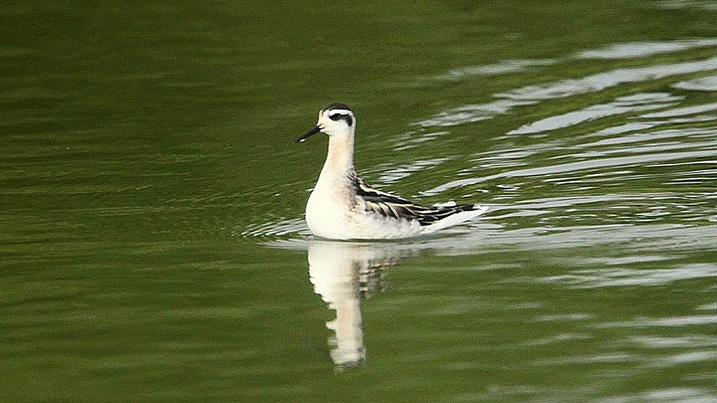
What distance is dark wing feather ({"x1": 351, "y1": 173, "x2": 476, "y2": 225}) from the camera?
1380 cm

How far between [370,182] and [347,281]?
4538 mm

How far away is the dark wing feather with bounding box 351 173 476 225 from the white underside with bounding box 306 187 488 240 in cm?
4

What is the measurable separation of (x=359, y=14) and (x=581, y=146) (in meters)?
8.97

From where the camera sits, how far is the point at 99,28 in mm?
25516

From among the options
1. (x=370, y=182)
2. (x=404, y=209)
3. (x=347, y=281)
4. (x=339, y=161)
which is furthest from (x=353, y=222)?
(x=370, y=182)

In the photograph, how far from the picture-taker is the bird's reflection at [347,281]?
10.5 meters

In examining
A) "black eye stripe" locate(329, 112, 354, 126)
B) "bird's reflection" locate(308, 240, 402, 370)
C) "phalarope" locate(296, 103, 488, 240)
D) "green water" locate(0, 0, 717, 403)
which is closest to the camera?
"green water" locate(0, 0, 717, 403)

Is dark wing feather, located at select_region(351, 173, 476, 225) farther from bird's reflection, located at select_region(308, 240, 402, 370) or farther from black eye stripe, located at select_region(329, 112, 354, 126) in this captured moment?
black eye stripe, located at select_region(329, 112, 354, 126)

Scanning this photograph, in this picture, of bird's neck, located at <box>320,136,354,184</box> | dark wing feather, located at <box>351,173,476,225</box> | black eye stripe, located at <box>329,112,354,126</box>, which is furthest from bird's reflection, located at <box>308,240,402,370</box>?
black eye stripe, located at <box>329,112,354,126</box>

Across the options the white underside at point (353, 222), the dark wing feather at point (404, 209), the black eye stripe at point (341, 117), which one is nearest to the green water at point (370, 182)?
the white underside at point (353, 222)

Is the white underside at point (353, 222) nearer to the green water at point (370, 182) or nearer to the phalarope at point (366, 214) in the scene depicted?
the phalarope at point (366, 214)

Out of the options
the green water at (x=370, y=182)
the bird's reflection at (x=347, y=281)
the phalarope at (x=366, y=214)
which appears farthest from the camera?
the phalarope at (x=366, y=214)

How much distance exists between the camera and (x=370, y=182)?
16969 millimetres

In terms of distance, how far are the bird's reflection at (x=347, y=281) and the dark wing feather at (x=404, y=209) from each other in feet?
0.98
